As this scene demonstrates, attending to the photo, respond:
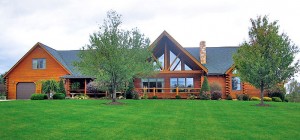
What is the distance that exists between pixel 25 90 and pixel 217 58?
24.2m

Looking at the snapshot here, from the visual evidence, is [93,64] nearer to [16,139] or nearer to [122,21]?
[122,21]

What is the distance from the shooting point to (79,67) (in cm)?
2322

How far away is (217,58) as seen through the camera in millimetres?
37656

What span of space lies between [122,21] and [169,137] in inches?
573

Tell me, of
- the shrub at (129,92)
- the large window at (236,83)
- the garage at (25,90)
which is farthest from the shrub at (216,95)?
the garage at (25,90)

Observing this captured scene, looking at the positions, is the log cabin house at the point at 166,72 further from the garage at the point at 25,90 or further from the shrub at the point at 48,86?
the shrub at the point at 48,86

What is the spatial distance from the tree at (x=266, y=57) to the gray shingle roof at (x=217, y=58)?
11416mm

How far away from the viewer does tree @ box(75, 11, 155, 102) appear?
21.6 meters

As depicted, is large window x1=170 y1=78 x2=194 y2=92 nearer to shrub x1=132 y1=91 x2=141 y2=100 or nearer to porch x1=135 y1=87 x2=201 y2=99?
porch x1=135 y1=87 x2=201 y2=99

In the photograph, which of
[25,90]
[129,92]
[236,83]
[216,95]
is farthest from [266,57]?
[25,90]

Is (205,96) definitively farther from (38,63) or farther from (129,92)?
(38,63)

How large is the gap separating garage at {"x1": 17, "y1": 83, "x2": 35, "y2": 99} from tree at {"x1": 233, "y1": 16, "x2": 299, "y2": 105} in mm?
26640

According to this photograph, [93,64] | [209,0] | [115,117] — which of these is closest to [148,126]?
[115,117]

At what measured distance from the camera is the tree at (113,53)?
21.6m
